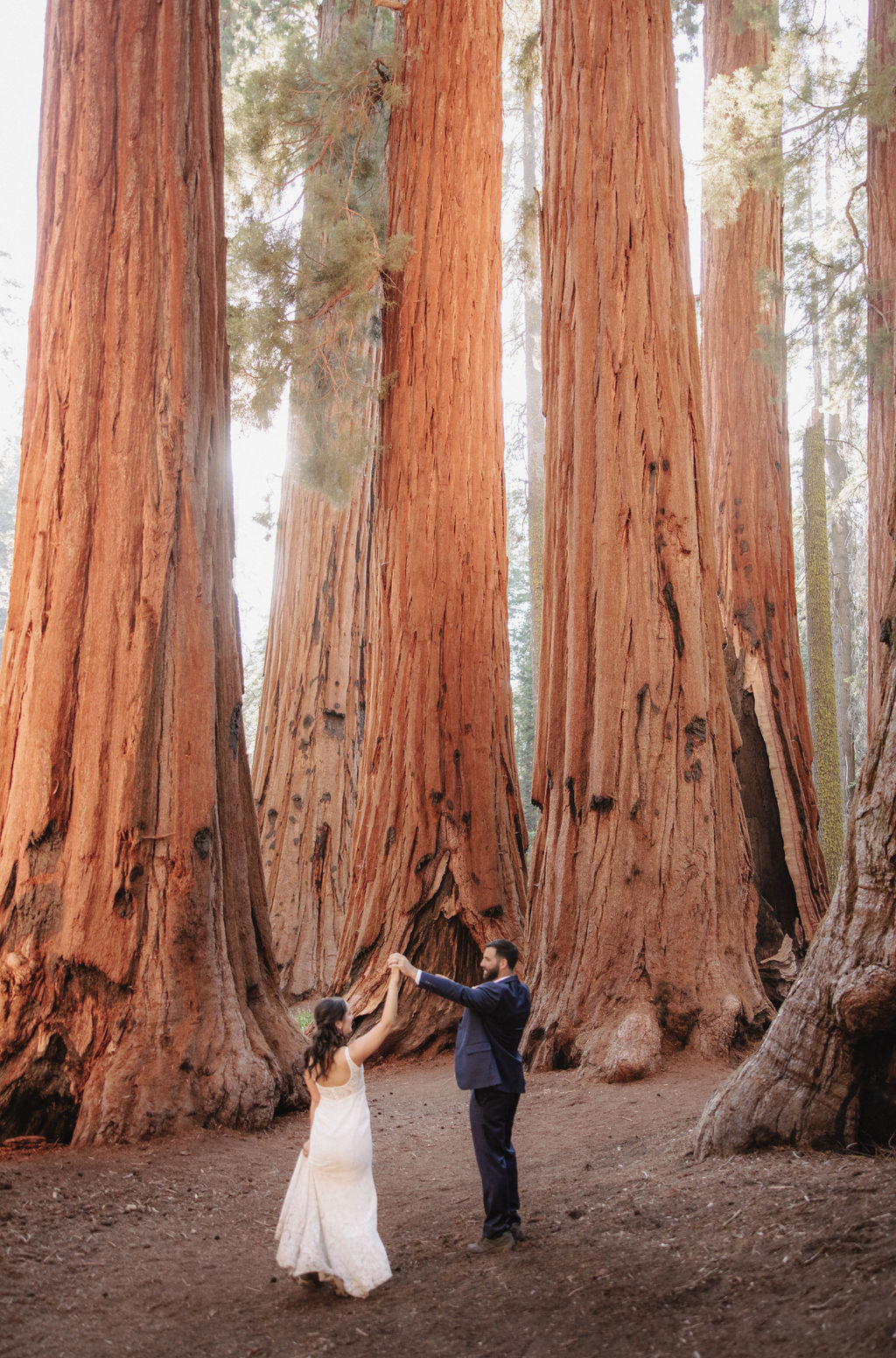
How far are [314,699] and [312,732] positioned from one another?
36cm

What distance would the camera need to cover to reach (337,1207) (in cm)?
350

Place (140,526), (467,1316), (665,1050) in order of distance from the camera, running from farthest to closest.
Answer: (665,1050) → (140,526) → (467,1316)

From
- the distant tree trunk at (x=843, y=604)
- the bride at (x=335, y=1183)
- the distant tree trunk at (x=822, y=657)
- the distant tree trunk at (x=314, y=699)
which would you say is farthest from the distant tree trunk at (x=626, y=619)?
the distant tree trunk at (x=843, y=604)

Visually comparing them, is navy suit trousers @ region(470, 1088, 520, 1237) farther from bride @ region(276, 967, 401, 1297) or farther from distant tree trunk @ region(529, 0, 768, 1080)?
distant tree trunk @ region(529, 0, 768, 1080)

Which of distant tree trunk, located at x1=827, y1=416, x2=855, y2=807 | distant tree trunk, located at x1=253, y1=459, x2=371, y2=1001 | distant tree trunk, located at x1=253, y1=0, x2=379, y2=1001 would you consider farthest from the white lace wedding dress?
distant tree trunk, located at x1=827, y1=416, x2=855, y2=807

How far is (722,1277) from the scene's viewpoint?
9.53ft

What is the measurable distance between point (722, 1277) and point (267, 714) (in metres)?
8.79

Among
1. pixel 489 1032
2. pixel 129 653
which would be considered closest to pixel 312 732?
pixel 129 653

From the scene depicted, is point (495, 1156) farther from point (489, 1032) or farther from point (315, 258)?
point (315, 258)

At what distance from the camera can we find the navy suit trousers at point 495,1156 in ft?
12.0

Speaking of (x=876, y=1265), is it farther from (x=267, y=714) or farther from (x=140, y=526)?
(x=267, y=714)

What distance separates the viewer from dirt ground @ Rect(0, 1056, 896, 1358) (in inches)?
108

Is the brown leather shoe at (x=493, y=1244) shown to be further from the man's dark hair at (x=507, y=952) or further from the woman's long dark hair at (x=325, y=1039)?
the man's dark hair at (x=507, y=952)

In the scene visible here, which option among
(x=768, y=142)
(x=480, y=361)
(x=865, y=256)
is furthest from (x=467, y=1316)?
(x=865, y=256)
